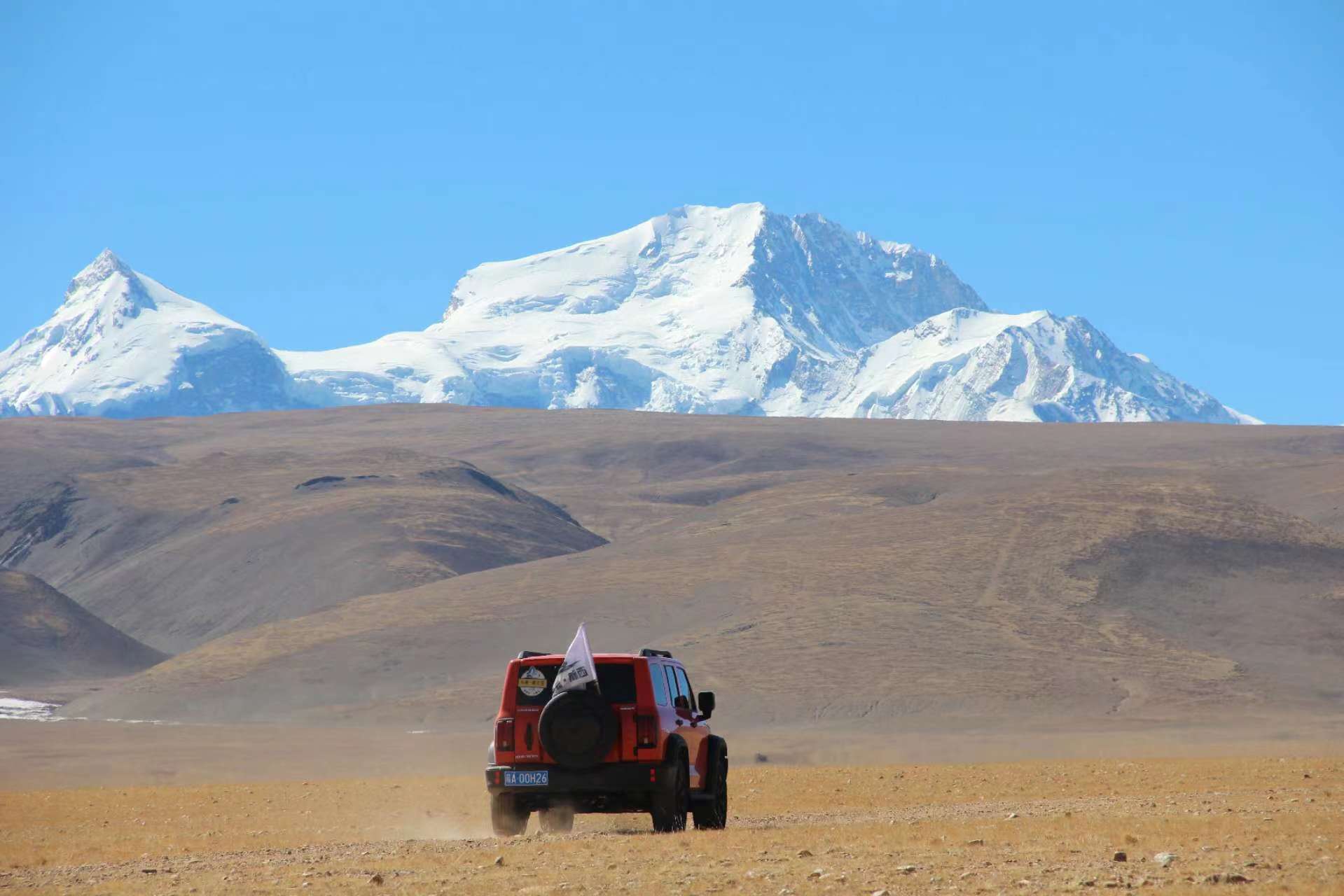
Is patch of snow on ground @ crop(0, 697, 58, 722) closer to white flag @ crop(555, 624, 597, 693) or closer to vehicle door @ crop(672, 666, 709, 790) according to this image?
vehicle door @ crop(672, 666, 709, 790)

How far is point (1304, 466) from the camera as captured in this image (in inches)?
5551

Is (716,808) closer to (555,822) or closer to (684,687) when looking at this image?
(684,687)

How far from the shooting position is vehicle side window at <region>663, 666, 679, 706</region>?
1982 cm

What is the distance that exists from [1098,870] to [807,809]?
37.2 ft

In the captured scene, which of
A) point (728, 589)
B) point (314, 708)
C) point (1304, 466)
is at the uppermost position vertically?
point (1304, 466)

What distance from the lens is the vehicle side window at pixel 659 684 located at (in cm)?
1902

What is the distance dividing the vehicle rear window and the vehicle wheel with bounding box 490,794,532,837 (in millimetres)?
1122

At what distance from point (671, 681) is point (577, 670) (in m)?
1.99

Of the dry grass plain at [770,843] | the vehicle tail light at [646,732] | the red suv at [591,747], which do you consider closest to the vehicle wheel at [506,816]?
the red suv at [591,747]

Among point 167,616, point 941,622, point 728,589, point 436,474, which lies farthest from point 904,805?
point 436,474

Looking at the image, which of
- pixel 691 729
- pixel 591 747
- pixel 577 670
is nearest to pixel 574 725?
pixel 591 747

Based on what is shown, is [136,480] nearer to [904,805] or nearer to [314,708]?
[314,708]

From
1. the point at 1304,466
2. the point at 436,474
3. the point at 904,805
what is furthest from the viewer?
the point at 436,474

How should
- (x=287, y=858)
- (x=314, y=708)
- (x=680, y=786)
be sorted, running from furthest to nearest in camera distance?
(x=314, y=708)
(x=680, y=786)
(x=287, y=858)
